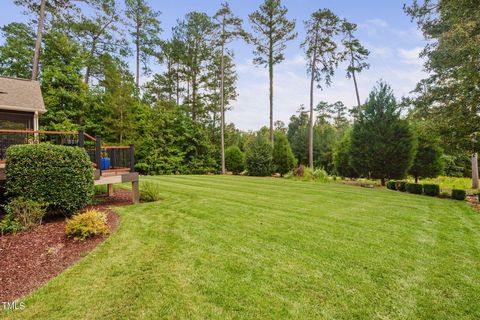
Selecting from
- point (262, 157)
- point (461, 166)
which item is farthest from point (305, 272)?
point (461, 166)

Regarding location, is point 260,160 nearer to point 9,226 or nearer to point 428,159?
point 428,159

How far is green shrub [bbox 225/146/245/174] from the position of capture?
21522 mm

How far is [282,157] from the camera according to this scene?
63.7ft

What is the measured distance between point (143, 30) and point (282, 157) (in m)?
16.5

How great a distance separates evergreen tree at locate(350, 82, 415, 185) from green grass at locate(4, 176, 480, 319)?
7.79 metres

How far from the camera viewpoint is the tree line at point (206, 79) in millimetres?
12105

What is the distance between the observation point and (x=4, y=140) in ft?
21.0

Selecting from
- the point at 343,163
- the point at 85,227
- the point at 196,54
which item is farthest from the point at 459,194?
the point at 196,54

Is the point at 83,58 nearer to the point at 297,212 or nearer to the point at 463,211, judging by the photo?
the point at 297,212

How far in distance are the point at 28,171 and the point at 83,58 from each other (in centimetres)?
1487

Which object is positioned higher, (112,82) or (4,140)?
(112,82)

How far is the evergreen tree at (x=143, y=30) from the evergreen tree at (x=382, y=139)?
59.0ft

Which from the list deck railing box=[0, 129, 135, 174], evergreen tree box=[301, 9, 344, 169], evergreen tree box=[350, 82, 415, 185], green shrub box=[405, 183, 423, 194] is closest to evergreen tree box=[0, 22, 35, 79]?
deck railing box=[0, 129, 135, 174]

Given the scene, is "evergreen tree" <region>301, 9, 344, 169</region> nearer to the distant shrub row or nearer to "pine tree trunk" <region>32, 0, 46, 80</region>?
the distant shrub row
